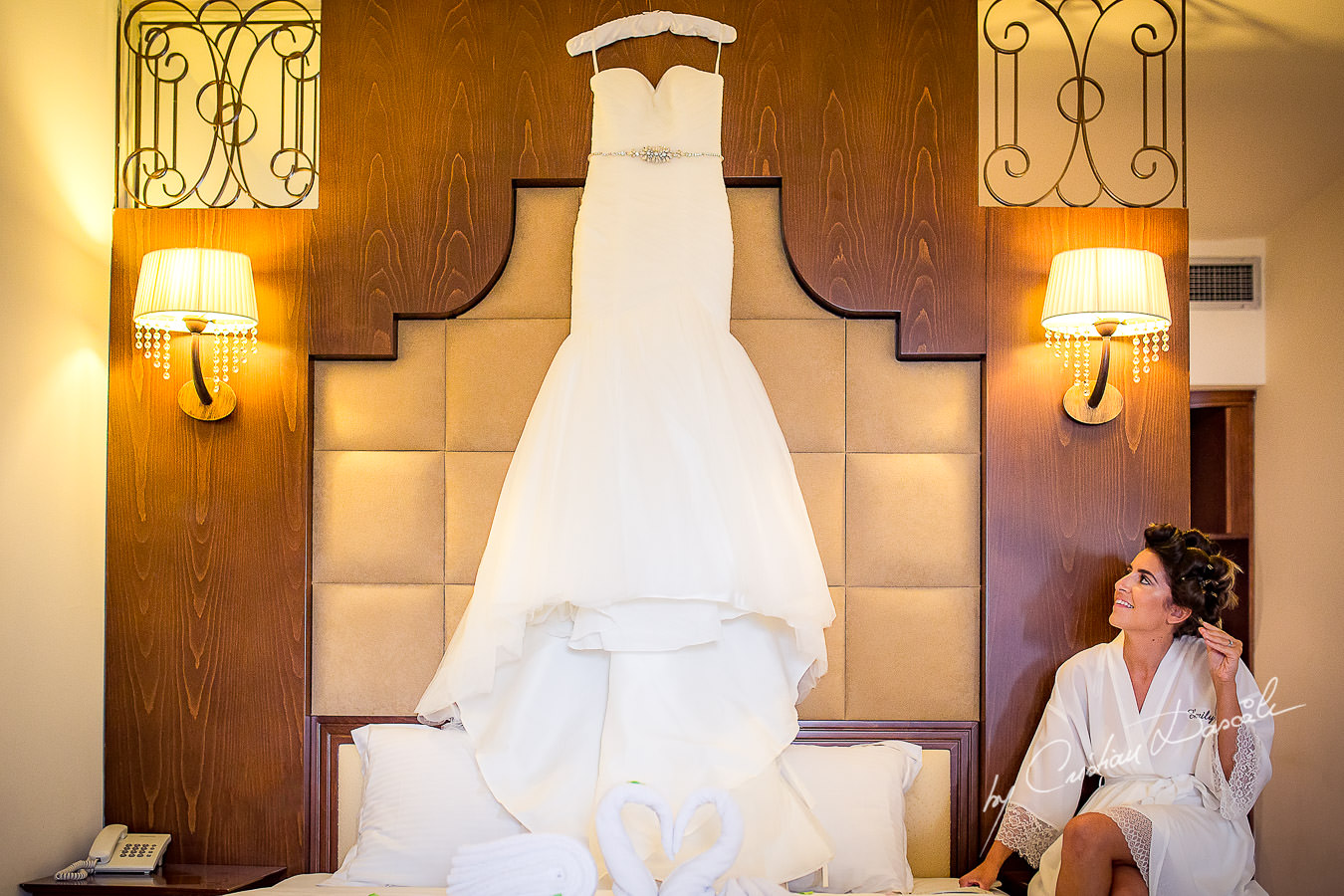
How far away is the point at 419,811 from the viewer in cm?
228

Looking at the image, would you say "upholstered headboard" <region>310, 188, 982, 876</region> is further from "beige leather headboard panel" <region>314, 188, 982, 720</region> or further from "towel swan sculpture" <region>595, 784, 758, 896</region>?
"towel swan sculpture" <region>595, 784, 758, 896</region>

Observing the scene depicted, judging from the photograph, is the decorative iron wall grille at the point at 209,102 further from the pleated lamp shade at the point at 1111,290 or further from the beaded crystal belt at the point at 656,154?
the pleated lamp shade at the point at 1111,290

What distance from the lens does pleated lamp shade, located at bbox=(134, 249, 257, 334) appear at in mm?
2338

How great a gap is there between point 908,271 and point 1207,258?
2.52m

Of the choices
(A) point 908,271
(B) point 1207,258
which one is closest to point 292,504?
(A) point 908,271

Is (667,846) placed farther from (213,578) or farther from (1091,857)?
(213,578)

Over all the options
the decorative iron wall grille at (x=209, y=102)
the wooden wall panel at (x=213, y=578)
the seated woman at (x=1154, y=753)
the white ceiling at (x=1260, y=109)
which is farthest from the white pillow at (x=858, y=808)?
the white ceiling at (x=1260, y=109)

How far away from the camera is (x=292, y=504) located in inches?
100.0

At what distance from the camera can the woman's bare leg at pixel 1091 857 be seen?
2.02 m

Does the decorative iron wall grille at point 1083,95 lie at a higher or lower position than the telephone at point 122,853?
higher

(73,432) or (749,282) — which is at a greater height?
(749,282)

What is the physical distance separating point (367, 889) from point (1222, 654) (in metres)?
1.95

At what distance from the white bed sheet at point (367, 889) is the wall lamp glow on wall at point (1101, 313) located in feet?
3.84

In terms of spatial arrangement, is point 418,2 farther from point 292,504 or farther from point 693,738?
point 693,738
